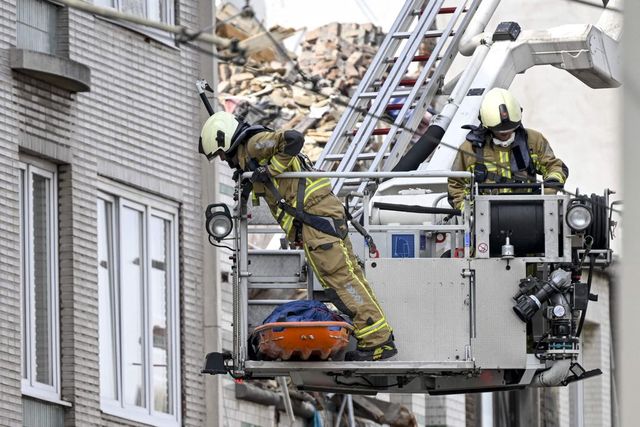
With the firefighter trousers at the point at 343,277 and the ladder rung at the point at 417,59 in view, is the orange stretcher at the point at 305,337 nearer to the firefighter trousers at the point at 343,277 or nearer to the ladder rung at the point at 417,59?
the firefighter trousers at the point at 343,277

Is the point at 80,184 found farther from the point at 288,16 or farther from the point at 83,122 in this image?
the point at 288,16

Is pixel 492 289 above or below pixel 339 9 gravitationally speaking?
below

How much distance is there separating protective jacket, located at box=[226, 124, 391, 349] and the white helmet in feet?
0.17

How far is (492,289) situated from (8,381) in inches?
185

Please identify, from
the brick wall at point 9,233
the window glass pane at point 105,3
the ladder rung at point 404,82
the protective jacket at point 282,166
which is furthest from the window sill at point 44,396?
the protective jacket at point 282,166

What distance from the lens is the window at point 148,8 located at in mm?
20594

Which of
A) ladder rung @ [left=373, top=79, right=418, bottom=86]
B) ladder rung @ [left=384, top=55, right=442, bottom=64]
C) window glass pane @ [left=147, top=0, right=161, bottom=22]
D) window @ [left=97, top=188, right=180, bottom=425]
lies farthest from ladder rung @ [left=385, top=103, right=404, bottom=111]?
window glass pane @ [left=147, top=0, right=161, bottom=22]

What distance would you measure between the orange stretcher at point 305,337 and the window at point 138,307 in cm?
553

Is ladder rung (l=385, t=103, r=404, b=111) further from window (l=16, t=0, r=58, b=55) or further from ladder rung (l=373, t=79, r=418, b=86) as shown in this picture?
window (l=16, t=0, r=58, b=55)

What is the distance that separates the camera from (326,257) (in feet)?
48.4

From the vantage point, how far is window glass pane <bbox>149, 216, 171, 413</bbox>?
68.7 ft

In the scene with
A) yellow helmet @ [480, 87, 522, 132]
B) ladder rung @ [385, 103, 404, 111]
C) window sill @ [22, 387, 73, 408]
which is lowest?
window sill @ [22, 387, 73, 408]

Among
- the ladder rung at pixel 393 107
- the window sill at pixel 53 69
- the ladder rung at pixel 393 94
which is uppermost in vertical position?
the window sill at pixel 53 69

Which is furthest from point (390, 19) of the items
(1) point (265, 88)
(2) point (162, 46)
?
(2) point (162, 46)
